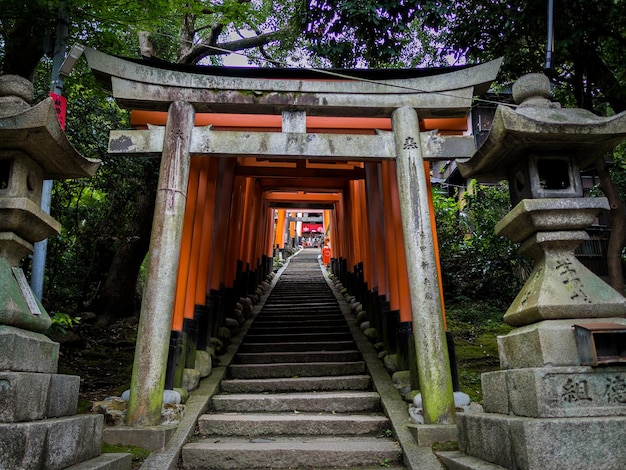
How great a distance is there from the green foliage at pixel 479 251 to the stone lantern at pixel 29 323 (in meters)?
9.61

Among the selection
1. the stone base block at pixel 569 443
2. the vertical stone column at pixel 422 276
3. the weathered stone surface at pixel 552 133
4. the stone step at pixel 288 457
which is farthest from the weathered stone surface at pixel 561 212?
the stone step at pixel 288 457

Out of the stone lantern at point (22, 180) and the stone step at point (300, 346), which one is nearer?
the stone lantern at point (22, 180)

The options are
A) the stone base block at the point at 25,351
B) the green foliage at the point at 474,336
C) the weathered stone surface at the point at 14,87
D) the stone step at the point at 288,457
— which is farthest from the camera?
the green foliage at the point at 474,336

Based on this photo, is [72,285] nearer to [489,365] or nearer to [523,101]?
[489,365]

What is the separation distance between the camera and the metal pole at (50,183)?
4992mm

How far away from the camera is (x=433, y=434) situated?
4.71m

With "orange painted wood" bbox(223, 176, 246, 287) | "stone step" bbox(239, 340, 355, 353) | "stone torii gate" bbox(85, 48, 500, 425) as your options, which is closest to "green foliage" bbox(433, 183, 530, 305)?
"stone step" bbox(239, 340, 355, 353)

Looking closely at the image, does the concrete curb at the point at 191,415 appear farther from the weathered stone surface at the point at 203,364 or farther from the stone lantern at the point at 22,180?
the stone lantern at the point at 22,180

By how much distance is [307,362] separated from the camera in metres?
7.56

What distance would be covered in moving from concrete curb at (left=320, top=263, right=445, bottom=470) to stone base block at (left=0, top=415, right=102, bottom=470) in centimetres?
281

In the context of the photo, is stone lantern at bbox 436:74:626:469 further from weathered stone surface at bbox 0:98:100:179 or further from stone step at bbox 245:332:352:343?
stone step at bbox 245:332:352:343

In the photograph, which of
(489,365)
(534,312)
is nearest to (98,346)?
(489,365)

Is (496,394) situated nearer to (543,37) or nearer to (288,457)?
(288,457)

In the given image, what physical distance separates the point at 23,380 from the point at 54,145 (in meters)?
1.85
